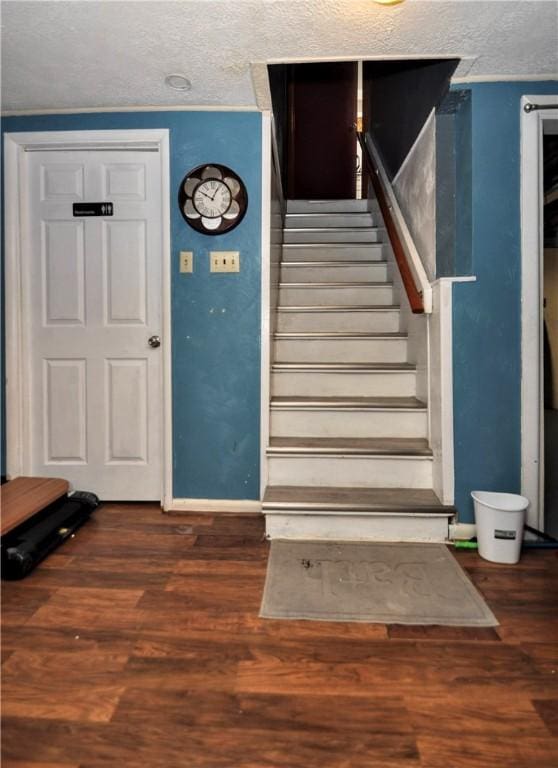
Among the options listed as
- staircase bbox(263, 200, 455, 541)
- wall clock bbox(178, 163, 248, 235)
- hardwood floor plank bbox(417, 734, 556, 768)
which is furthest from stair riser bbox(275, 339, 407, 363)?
hardwood floor plank bbox(417, 734, 556, 768)

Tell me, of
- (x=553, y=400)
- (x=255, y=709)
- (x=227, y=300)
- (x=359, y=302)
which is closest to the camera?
(x=255, y=709)

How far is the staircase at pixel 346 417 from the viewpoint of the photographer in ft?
7.29

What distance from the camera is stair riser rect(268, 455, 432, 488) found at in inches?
94.4

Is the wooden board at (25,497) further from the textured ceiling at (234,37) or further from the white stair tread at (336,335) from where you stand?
the textured ceiling at (234,37)

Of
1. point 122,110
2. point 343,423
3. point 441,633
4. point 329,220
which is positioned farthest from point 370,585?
point 329,220

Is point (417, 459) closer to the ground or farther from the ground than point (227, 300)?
closer to the ground

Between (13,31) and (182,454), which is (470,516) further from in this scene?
(13,31)

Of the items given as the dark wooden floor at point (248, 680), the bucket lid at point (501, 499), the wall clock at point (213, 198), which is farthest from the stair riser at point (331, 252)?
the dark wooden floor at point (248, 680)

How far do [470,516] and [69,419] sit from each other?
236 cm

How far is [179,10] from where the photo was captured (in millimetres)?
1786

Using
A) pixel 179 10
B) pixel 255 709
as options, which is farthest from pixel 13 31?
pixel 255 709

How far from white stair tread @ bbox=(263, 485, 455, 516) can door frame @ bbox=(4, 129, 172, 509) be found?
0.77 metres

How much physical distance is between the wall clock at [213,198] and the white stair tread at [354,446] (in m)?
1.28

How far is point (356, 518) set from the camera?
7.27ft
